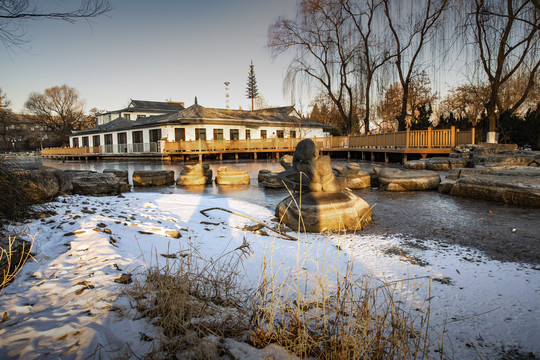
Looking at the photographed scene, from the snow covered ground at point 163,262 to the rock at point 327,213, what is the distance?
0.27 metres

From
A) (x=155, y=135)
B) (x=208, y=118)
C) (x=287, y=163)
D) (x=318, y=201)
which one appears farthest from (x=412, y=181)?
(x=155, y=135)

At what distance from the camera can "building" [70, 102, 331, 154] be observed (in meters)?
29.1

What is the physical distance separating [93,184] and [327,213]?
543 cm

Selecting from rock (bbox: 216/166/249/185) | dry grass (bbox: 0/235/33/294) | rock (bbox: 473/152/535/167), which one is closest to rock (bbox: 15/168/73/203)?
dry grass (bbox: 0/235/33/294)

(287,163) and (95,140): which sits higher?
(95,140)

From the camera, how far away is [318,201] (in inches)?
183

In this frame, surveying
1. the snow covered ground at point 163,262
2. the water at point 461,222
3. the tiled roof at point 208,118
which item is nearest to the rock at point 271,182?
the water at point 461,222

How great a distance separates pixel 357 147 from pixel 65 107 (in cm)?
5553

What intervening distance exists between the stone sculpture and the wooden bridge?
1225cm

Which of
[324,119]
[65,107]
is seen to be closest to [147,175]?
[324,119]

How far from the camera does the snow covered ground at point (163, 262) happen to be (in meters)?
1.72

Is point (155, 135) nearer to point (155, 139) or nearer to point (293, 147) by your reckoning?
point (155, 139)

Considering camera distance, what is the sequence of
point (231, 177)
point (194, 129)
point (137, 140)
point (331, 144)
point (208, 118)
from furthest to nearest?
point (137, 140), point (194, 129), point (208, 118), point (331, 144), point (231, 177)

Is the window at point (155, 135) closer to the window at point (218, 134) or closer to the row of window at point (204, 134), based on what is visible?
the row of window at point (204, 134)
